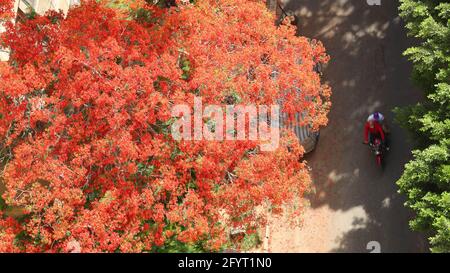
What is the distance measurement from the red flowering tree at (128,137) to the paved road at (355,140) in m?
4.79

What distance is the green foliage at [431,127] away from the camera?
16484 mm

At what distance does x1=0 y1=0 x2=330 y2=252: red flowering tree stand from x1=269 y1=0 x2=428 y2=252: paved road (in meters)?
4.79

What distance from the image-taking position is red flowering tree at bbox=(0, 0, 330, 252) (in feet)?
51.5

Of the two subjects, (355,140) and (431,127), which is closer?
(431,127)

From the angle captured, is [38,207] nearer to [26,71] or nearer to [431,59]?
[26,71]

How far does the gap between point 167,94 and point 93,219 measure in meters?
4.68

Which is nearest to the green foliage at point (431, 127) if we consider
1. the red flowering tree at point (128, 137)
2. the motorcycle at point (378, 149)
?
the motorcycle at point (378, 149)

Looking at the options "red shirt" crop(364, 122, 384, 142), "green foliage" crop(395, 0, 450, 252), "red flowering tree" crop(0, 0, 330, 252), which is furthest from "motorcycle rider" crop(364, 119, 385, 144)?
"red flowering tree" crop(0, 0, 330, 252)

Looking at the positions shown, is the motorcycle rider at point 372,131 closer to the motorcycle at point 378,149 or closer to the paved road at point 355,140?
the motorcycle at point 378,149

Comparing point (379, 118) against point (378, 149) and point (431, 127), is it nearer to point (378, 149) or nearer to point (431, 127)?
point (378, 149)

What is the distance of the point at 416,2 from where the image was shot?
18.9 meters

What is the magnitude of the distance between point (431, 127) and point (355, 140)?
22.1 ft

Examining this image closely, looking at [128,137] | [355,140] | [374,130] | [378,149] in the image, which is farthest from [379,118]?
[128,137]

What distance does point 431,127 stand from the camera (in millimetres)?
17406
